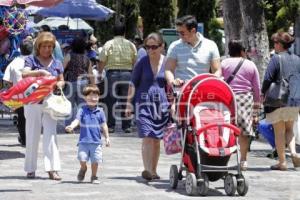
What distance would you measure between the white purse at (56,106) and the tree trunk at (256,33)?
8.20 metres

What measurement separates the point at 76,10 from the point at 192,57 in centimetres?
1377

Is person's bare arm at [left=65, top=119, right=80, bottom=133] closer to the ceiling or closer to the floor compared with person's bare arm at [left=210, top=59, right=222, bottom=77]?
closer to the floor

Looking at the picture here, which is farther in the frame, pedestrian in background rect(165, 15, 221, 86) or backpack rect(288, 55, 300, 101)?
backpack rect(288, 55, 300, 101)

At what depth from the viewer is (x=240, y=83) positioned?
1276cm

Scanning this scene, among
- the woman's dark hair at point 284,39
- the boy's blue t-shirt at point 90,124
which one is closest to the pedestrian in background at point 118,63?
the woman's dark hair at point 284,39

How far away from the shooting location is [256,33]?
18938 mm

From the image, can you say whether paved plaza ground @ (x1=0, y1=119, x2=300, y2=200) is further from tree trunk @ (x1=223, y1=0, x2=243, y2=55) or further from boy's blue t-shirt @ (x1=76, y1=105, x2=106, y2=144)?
tree trunk @ (x1=223, y1=0, x2=243, y2=55)

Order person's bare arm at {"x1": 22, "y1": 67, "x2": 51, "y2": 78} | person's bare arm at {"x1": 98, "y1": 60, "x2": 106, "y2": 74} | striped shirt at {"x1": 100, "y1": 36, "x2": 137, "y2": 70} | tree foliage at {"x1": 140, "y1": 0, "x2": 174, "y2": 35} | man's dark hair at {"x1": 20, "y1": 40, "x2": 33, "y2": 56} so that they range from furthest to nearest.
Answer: tree foliage at {"x1": 140, "y1": 0, "x2": 174, "y2": 35}, person's bare arm at {"x1": 98, "y1": 60, "x2": 106, "y2": 74}, striped shirt at {"x1": 100, "y1": 36, "x2": 137, "y2": 70}, man's dark hair at {"x1": 20, "y1": 40, "x2": 33, "y2": 56}, person's bare arm at {"x1": 22, "y1": 67, "x2": 51, "y2": 78}

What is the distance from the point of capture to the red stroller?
10.3 metres

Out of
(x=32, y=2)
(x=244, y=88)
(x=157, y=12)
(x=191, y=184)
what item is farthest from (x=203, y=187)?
(x=157, y=12)

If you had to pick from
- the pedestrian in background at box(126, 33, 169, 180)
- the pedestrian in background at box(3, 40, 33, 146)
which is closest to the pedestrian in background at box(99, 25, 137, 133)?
the pedestrian in background at box(3, 40, 33, 146)

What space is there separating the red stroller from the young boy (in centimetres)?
97

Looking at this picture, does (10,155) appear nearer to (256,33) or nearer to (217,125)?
(217,125)

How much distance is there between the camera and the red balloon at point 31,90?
1113 cm
